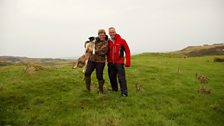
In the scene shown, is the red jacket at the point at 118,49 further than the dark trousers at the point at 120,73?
No

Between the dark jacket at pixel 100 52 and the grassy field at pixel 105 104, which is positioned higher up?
the dark jacket at pixel 100 52

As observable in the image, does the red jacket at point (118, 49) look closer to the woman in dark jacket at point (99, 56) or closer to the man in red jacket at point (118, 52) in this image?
the man in red jacket at point (118, 52)

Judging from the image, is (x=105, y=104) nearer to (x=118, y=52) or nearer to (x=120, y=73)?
(x=120, y=73)

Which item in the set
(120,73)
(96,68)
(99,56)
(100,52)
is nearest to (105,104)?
(120,73)

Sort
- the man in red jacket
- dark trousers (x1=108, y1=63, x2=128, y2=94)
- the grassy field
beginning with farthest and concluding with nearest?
1. dark trousers (x1=108, y1=63, x2=128, y2=94)
2. the man in red jacket
3. the grassy field

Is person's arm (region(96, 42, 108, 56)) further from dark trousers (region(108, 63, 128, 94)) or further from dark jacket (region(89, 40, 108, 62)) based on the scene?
dark trousers (region(108, 63, 128, 94))

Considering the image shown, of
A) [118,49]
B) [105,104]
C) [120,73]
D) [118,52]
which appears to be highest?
[118,49]

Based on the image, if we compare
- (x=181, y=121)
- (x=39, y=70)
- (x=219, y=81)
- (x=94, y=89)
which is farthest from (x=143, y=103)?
(x=39, y=70)

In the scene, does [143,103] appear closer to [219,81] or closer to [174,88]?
[174,88]

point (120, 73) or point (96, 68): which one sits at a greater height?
point (96, 68)

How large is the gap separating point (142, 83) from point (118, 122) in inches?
290

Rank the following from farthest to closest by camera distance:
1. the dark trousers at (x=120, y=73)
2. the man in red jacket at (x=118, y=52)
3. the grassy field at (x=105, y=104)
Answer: the dark trousers at (x=120, y=73) → the man in red jacket at (x=118, y=52) → the grassy field at (x=105, y=104)

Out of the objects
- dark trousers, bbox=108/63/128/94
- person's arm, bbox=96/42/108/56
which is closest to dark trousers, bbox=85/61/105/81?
person's arm, bbox=96/42/108/56

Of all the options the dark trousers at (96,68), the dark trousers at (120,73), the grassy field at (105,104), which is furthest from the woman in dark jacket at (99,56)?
the grassy field at (105,104)
